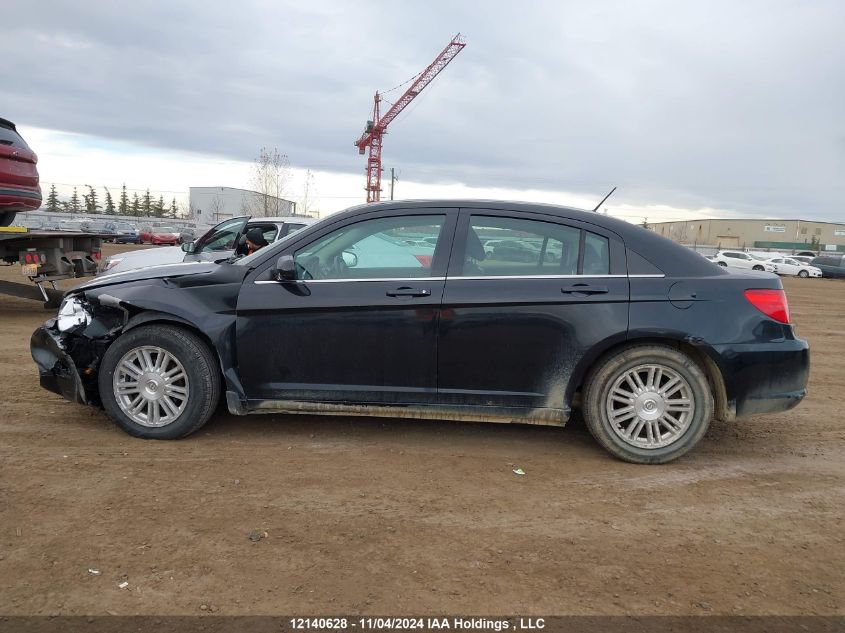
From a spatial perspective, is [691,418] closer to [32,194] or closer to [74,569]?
[74,569]

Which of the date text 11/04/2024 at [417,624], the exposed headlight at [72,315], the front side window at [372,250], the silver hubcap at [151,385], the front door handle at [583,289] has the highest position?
the front side window at [372,250]

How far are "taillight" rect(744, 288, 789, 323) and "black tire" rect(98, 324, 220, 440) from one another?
3.51 meters

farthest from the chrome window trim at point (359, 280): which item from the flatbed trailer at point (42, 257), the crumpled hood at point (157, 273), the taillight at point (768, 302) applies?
the flatbed trailer at point (42, 257)

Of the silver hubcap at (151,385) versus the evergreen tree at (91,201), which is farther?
the evergreen tree at (91,201)

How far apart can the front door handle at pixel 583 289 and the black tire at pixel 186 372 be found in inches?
93.1

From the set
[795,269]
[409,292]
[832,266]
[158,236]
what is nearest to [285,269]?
[409,292]

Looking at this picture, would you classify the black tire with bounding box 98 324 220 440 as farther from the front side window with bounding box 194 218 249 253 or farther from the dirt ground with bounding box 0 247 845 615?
the front side window with bounding box 194 218 249 253

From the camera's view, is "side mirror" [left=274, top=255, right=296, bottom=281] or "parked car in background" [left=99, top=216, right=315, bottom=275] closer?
"side mirror" [left=274, top=255, right=296, bottom=281]

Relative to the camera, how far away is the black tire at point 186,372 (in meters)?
3.90

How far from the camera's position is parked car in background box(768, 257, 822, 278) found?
35344 millimetres

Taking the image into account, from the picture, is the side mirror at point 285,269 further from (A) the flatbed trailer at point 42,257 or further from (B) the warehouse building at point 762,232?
(B) the warehouse building at point 762,232

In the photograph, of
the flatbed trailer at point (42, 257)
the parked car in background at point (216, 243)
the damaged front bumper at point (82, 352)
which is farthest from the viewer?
the flatbed trailer at point (42, 257)

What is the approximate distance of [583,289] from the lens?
378cm

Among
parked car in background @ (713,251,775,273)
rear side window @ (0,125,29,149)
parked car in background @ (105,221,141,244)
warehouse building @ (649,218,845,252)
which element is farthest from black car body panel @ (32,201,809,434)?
warehouse building @ (649,218,845,252)
